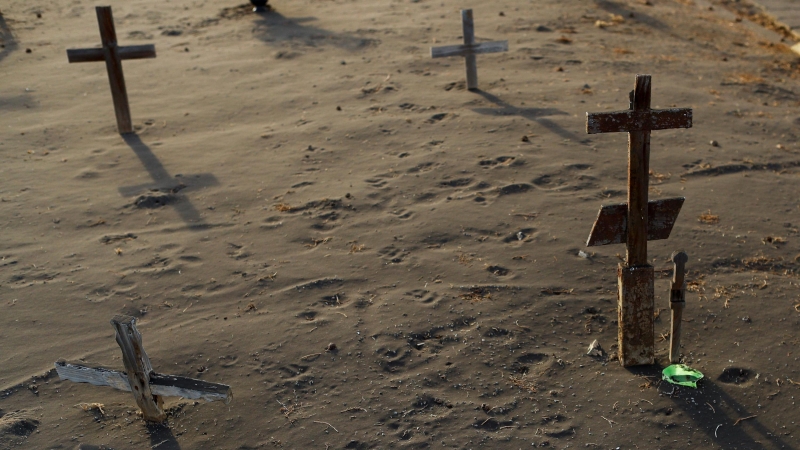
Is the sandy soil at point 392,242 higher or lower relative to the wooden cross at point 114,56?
lower

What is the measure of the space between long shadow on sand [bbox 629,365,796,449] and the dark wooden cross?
0.29m

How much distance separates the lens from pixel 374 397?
15.5ft

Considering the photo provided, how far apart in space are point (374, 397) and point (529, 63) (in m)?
6.76

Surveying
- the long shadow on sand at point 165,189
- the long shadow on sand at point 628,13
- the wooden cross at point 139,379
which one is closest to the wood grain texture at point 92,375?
the wooden cross at point 139,379

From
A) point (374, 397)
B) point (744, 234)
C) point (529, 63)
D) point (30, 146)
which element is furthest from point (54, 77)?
point (744, 234)

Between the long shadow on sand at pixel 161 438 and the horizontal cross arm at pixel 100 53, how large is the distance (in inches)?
216

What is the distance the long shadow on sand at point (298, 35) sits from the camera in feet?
37.3

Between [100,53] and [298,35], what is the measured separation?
3671mm

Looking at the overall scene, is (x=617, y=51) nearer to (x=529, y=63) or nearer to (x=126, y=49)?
(x=529, y=63)

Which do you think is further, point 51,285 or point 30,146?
point 30,146

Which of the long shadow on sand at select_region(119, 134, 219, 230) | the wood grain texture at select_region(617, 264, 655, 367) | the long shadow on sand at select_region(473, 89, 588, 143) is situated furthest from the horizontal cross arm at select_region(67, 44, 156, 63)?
the wood grain texture at select_region(617, 264, 655, 367)

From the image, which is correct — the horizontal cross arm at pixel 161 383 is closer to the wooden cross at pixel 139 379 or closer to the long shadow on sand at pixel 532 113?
the wooden cross at pixel 139 379

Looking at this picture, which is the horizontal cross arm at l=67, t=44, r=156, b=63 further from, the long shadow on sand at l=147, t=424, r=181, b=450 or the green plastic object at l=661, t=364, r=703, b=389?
the green plastic object at l=661, t=364, r=703, b=389

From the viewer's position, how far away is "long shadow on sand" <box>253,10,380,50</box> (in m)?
11.4
